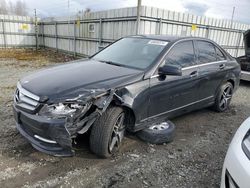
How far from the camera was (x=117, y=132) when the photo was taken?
3031 millimetres

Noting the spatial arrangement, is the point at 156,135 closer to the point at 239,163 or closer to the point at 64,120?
the point at 64,120

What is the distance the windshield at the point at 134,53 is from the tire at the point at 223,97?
1.91 meters

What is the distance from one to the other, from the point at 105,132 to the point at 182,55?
2.00m

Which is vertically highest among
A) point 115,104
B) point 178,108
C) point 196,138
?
point 115,104

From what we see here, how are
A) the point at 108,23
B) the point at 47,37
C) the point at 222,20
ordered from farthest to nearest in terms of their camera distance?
the point at 47,37, the point at 222,20, the point at 108,23

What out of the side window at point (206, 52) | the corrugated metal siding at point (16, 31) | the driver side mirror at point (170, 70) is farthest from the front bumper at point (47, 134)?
the corrugated metal siding at point (16, 31)

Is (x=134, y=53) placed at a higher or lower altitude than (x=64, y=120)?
higher

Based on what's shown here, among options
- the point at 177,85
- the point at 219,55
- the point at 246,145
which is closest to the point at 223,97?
the point at 219,55

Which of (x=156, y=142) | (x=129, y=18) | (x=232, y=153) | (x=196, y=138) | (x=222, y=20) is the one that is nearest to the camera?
(x=232, y=153)

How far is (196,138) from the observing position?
12.3ft

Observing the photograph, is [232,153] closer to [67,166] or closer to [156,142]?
[156,142]

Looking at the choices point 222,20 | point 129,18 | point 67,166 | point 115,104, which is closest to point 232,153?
point 115,104

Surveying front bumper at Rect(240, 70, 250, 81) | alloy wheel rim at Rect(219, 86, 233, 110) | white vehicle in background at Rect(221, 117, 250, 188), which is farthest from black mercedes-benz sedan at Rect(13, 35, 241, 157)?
front bumper at Rect(240, 70, 250, 81)

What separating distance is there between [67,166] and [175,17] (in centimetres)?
859
